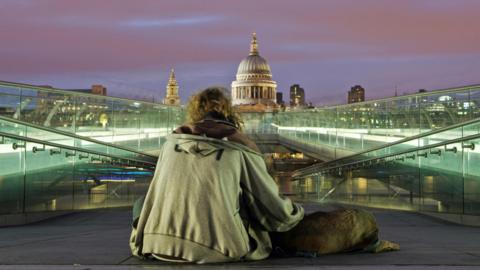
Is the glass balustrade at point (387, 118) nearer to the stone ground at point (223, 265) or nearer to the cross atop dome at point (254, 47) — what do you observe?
the stone ground at point (223, 265)

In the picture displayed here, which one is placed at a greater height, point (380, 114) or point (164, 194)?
point (380, 114)

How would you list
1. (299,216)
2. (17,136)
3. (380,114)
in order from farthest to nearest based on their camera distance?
(380,114)
(17,136)
(299,216)

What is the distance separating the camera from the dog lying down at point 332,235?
5742 mm

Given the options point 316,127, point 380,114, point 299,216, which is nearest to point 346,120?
point 380,114

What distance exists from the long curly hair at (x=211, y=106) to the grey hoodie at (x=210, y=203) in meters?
0.19

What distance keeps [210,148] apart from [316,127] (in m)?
30.6

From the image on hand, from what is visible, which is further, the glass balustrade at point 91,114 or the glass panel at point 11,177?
the glass balustrade at point 91,114

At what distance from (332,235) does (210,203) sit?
119 centimetres

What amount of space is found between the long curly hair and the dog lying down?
936mm

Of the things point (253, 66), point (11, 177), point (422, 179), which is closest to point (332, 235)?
point (11, 177)

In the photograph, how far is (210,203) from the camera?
5.17m

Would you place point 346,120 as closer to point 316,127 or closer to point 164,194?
point 316,127

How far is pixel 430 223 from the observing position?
11555 mm

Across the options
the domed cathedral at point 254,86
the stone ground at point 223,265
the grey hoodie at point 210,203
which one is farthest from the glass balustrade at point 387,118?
the domed cathedral at point 254,86
